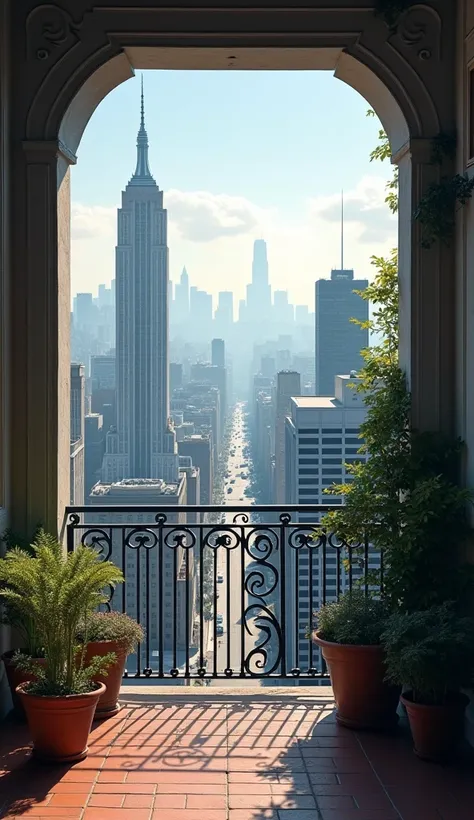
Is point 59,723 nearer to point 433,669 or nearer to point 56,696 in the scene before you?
point 56,696

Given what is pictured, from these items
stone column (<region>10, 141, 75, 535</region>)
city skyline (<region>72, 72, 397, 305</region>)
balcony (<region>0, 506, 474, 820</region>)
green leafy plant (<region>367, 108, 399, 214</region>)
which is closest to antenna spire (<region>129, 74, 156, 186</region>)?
city skyline (<region>72, 72, 397, 305</region>)

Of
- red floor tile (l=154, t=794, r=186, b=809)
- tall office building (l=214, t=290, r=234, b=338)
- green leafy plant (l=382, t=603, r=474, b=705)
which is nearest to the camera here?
red floor tile (l=154, t=794, r=186, b=809)

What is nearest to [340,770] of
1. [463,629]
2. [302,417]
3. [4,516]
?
[463,629]

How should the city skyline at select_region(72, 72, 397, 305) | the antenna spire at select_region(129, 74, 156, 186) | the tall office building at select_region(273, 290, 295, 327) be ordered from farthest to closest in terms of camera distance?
the tall office building at select_region(273, 290, 295, 327)
the antenna spire at select_region(129, 74, 156, 186)
the city skyline at select_region(72, 72, 397, 305)

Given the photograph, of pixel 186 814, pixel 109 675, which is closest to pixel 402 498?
pixel 109 675

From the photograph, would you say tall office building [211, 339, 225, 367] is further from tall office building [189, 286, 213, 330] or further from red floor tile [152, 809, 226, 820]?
red floor tile [152, 809, 226, 820]

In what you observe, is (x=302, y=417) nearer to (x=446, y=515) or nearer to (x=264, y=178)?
(x=446, y=515)

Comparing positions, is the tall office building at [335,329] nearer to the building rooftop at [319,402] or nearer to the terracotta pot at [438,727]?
the building rooftop at [319,402]
